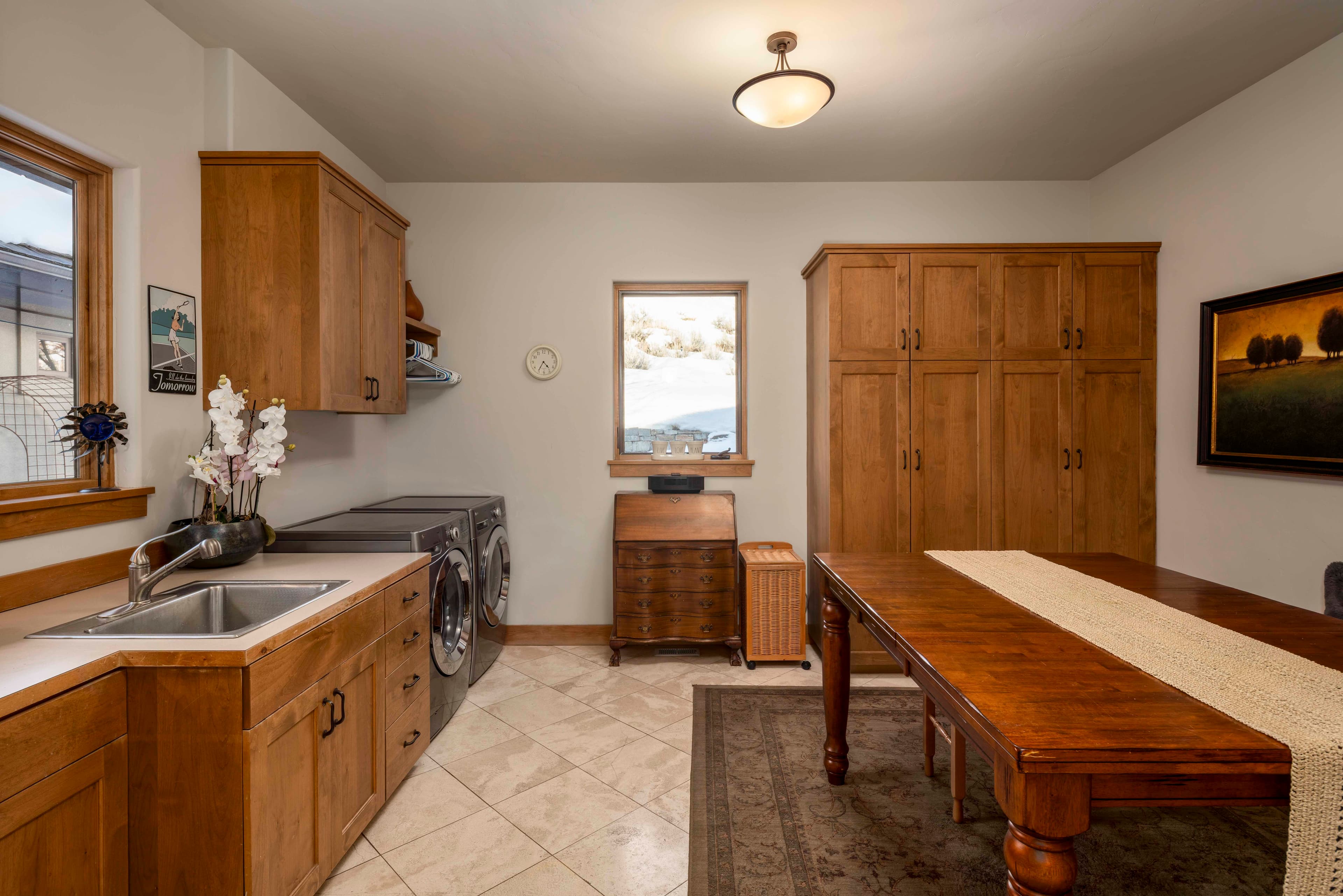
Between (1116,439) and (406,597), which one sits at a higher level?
(1116,439)

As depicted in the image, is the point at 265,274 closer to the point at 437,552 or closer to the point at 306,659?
the point at 437,552

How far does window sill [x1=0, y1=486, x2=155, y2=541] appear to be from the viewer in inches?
63.2

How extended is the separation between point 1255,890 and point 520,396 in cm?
372

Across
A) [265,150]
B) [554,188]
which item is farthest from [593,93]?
[265,150]

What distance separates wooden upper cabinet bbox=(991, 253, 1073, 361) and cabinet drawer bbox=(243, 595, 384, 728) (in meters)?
3.28

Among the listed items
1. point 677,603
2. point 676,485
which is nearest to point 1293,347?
point 676,485

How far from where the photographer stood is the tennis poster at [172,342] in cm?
206

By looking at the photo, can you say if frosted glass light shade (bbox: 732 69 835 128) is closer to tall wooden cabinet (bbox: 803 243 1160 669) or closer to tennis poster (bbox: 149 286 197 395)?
tall wooden cabinet (bbox: 803 243 1160 669)

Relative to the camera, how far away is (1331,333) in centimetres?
235

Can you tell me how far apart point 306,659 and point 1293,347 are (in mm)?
3911

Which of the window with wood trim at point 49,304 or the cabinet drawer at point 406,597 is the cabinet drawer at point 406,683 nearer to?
the cabinet drawer at point 406,597

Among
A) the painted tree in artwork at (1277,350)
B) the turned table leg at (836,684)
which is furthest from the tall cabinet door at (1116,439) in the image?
the turned table leg at (836,684)

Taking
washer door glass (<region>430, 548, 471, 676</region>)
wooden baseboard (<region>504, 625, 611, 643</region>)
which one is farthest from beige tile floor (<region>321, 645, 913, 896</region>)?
wooden baseboard (<region>504, 625, 611, 643</region>)

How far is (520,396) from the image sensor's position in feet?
12.3
